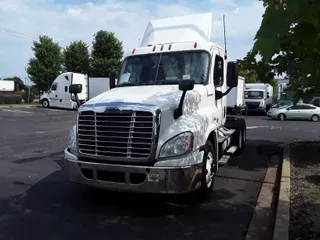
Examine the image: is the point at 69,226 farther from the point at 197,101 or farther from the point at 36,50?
the point at 36,50

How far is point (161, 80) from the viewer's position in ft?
21.9

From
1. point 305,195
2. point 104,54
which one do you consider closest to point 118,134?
point 305,195

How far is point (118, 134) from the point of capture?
5.32m

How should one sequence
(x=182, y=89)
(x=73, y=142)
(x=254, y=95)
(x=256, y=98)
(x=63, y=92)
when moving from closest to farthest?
(x=182, y=89) → (x=73, y=142) → (x=63, y=92) → (x=256, y=98) → (x=254, y=95)

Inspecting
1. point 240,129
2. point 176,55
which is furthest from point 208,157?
point 240,129

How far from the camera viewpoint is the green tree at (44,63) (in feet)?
137

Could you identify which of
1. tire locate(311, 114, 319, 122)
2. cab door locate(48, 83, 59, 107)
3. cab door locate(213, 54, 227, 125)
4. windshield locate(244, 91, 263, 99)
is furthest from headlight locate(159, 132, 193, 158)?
windshield locate(244, 91, 263, 99)

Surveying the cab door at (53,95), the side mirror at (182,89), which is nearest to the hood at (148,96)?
the side mirror at (182,89)

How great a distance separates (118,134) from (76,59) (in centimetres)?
4085

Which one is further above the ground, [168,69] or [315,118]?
[168,69]

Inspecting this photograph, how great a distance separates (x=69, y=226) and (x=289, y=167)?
534 cm

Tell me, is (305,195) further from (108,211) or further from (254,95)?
(254,95)

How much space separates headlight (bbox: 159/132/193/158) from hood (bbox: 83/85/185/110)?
1.66ft

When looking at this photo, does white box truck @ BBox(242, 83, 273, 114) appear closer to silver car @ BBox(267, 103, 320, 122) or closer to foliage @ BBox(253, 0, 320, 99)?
silver car @ BBox(267, 103, 320, 122)
